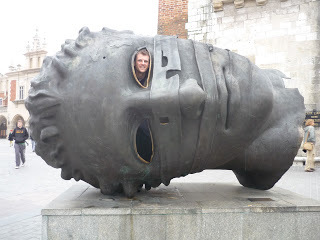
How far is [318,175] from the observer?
8.27 metres

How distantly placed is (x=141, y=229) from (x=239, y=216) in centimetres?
89

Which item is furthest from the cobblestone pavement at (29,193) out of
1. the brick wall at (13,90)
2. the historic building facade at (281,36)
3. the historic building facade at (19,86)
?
the brick wall at (13,90)

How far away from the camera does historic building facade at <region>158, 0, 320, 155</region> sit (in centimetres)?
1011

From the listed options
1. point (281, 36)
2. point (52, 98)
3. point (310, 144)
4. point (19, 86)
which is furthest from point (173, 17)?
point (19, 86)

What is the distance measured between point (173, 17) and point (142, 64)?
10406 millimetres

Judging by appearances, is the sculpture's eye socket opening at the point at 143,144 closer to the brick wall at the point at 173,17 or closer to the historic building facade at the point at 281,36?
the historic building facade at the point at 281,36

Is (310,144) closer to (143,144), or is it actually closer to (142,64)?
(143,144)

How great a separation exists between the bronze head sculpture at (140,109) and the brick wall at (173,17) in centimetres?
971

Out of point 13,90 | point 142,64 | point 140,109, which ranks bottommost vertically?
point 140,109

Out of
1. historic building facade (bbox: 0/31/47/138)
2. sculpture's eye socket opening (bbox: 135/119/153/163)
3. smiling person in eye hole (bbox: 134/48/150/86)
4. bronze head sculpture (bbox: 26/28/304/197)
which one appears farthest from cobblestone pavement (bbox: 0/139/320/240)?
historic building facade (bbox: 0/31/47/138)

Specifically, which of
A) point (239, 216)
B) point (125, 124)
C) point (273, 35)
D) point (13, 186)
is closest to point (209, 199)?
point (239, 216)

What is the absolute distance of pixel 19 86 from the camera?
47688 mm

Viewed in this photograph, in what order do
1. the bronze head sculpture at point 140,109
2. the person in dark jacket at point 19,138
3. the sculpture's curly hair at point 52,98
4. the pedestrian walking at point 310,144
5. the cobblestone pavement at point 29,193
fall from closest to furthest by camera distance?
A: the bronze head sculpture at point 140,109, the sculpture's curly hair at point 52,98, the cobblestone pavement at point 29,193, the pedestrian walking at point 310,144, the person in dark jacket at point 19,138

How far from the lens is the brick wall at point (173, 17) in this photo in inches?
484
